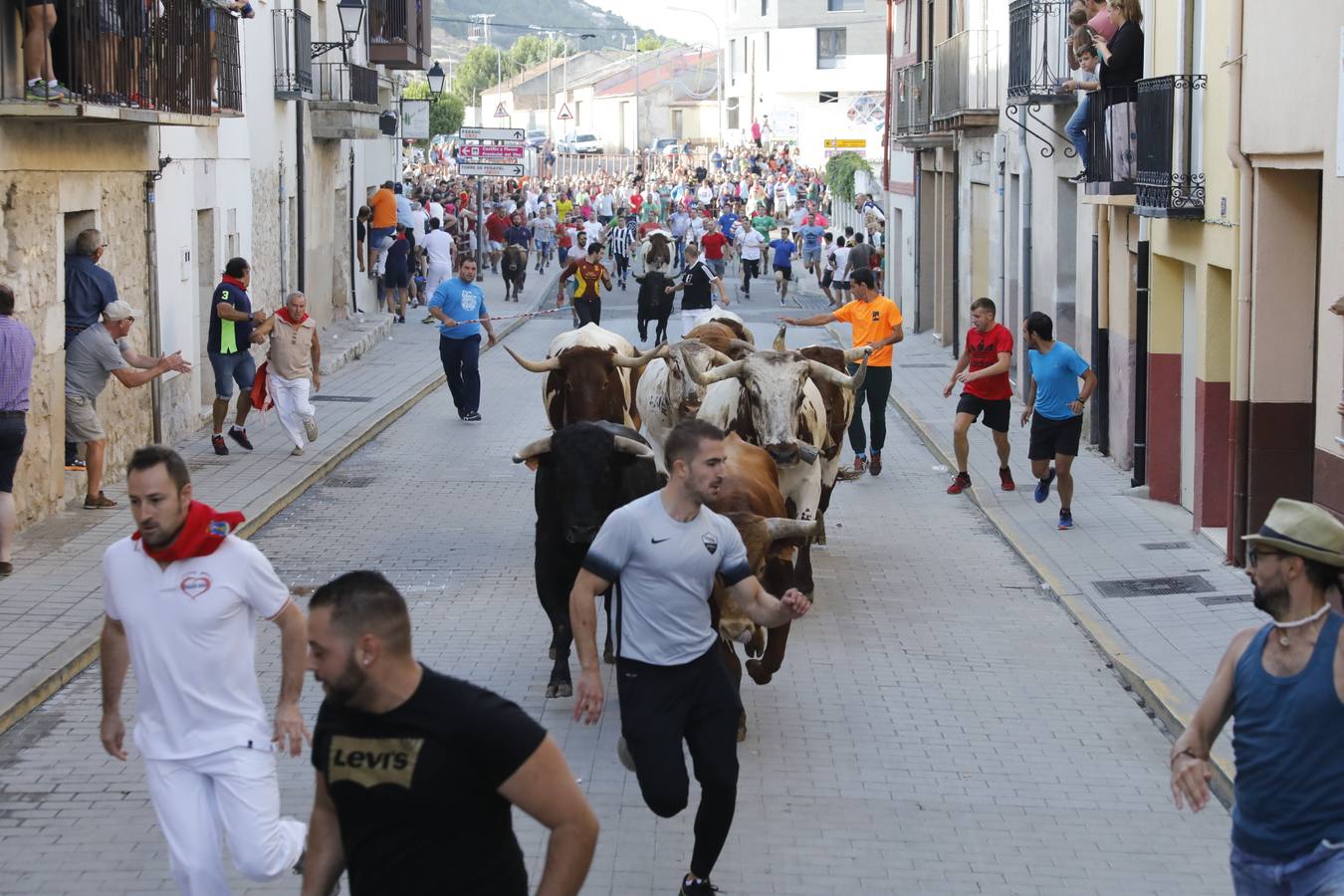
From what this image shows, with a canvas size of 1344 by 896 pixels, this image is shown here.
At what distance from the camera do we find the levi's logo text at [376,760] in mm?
4457

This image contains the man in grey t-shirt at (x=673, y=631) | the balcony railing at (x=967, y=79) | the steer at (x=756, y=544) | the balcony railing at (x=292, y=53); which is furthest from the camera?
the balcony railing at (x=292, y=53)

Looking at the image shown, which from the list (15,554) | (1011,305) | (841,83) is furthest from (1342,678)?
(841,83)

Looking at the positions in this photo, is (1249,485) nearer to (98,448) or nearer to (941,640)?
(941,640)

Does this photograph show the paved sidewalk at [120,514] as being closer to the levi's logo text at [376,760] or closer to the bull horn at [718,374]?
the bull horn at [718,374]

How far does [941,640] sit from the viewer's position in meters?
11.9

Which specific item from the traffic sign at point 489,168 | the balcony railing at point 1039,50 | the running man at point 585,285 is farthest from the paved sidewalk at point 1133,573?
the traffic sign at point 489,168

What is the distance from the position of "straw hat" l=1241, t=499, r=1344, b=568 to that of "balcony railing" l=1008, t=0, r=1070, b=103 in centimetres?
1646

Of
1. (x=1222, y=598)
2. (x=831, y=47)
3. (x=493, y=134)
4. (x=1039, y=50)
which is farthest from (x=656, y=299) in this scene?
(x=831, y=47)

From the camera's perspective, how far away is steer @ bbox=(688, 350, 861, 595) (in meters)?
11.6

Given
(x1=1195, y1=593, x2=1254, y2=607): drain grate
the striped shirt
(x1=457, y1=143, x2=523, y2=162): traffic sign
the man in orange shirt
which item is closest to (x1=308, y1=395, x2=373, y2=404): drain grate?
the man in orange shirt

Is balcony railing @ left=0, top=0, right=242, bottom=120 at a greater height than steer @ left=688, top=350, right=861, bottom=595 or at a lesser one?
greater

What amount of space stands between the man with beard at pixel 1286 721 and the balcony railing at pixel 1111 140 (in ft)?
39.7

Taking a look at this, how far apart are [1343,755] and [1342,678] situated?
204 millimetres

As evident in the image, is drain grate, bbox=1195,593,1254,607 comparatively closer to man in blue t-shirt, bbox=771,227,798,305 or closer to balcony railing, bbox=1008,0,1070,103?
balcony railing, bbox=1008,0,1070,103
